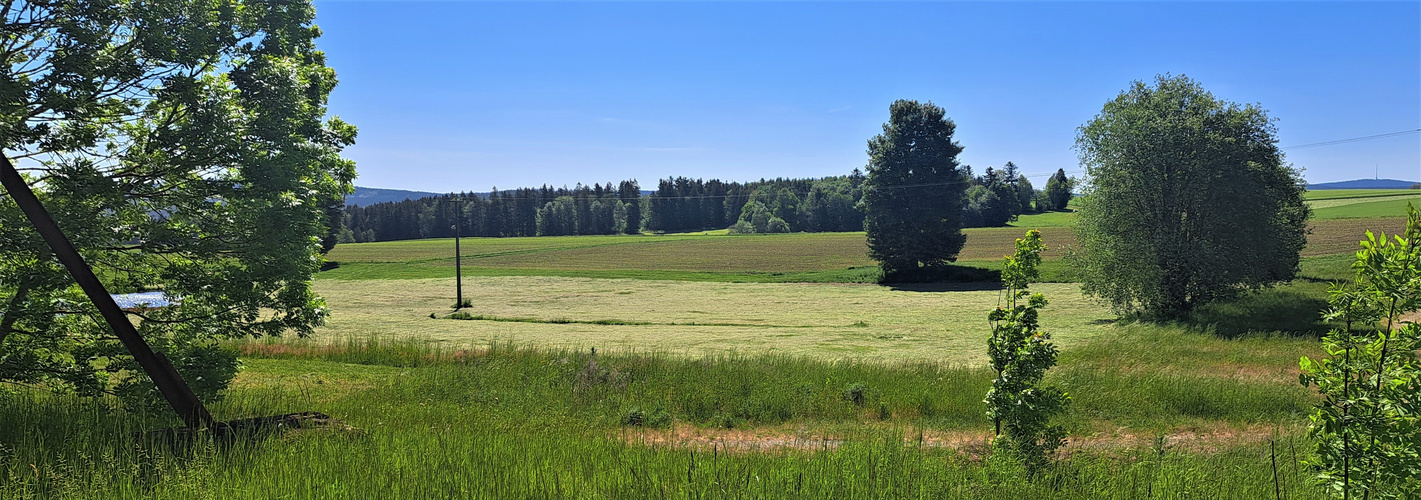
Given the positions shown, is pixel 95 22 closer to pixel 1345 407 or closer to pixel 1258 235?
pixel 1345 407

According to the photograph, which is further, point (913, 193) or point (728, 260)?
point (728, 260)

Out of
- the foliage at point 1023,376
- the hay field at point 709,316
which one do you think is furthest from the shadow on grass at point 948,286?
the foliage at point 1023,376

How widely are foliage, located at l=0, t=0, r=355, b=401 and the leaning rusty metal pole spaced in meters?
1.97

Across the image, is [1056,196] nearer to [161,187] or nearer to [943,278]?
[943,278]

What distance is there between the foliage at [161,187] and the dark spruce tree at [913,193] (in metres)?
53.0

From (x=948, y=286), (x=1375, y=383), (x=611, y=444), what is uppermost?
(x=1375, y=383)

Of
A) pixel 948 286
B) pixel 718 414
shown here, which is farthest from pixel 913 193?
pixel 718 414

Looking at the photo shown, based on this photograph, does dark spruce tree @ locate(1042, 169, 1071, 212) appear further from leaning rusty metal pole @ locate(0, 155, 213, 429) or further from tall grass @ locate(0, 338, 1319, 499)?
leaning rusty metal pole @ locate(0, 155, 213, 429)

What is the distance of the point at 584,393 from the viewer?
15531mm

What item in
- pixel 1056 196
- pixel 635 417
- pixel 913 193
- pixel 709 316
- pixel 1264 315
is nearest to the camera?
pixel 635 417

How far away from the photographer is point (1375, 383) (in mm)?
5125

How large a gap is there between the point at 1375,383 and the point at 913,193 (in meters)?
57.5

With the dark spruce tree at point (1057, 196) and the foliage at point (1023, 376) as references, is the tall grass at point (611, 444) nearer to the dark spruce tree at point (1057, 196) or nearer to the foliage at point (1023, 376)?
the foliage at point (1023, 376)

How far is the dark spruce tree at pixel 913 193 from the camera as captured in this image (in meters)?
60.2
